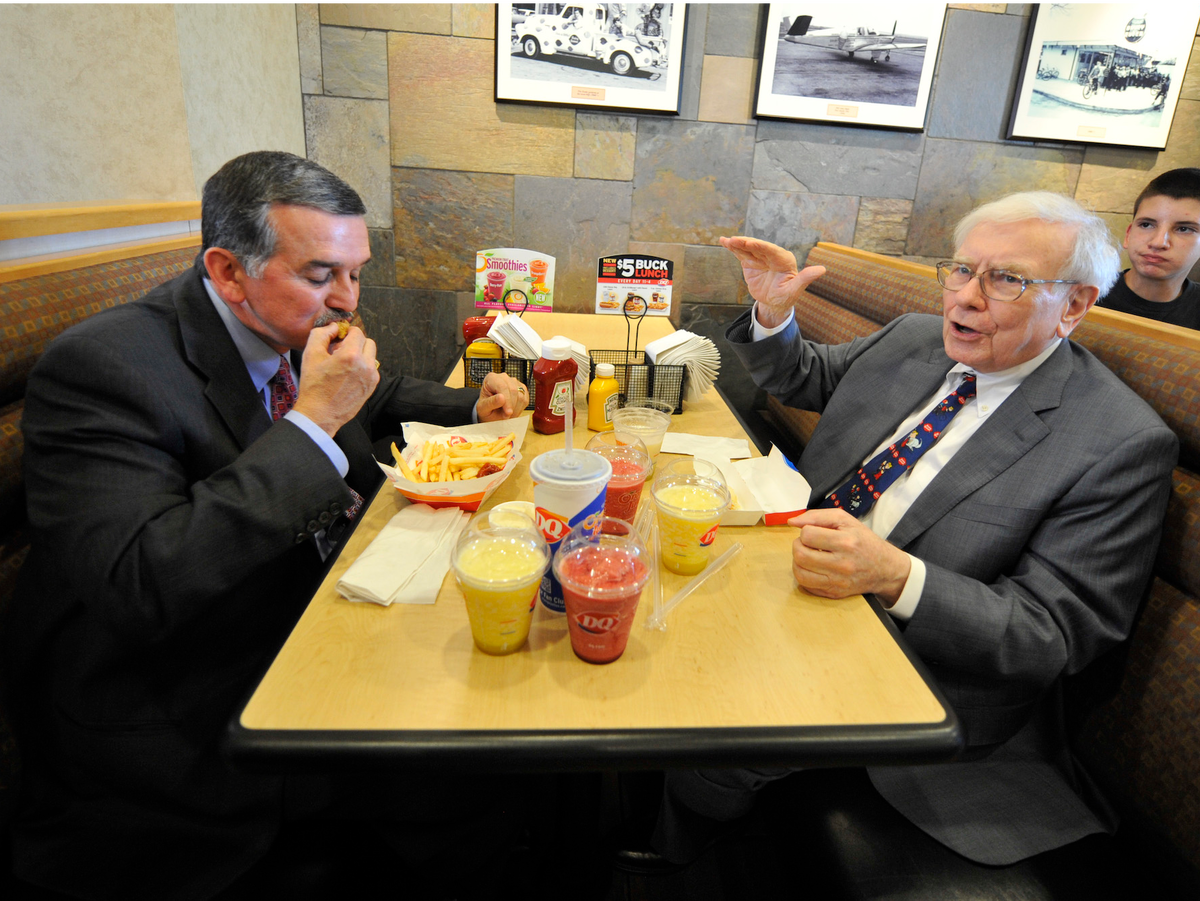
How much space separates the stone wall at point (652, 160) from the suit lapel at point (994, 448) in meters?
2.60

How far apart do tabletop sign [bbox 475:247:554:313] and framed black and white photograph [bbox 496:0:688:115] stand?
1.16 metres

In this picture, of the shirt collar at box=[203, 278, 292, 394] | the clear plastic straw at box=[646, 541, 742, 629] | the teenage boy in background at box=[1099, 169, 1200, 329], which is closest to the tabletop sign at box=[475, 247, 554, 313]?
the shirt collar at box=[203, 278, 292, 394]

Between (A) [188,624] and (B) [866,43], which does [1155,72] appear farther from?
(A) [188,624]

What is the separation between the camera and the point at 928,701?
0.95 meters

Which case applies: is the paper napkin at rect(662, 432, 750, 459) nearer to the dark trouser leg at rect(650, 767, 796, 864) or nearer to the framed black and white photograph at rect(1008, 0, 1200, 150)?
the dark trouser leg at rect(650, 767, 796, 864)

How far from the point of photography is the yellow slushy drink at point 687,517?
1155 mm

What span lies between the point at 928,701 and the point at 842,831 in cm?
44

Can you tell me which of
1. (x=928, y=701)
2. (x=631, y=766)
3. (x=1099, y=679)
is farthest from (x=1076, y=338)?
(x=631, y=766)

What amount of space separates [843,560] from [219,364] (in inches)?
46.9

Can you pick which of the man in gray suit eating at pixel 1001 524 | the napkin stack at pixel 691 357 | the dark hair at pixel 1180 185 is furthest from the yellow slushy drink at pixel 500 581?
the dark hair at pixel 1180 185

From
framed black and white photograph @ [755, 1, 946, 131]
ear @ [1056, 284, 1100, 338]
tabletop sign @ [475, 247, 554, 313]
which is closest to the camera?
ear @ [1056, 284, 1100, 338]

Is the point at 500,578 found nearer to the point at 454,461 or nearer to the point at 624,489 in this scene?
the point at 624,489

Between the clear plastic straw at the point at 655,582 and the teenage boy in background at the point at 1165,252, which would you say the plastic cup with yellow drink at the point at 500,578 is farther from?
the teenage boy in background at the point at 1165,252

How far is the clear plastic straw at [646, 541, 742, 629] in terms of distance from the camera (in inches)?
42.1
